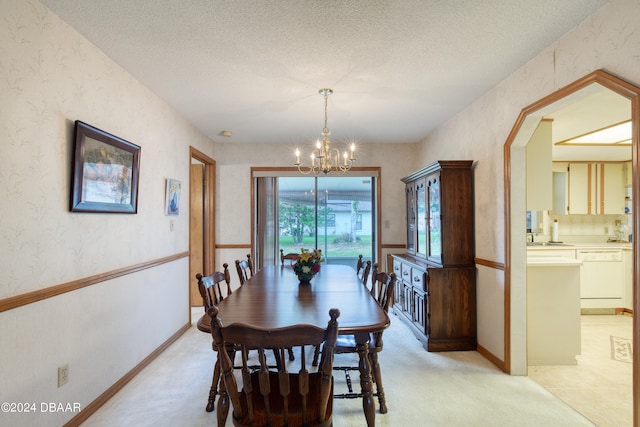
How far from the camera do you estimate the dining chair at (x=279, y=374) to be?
52.9 inches

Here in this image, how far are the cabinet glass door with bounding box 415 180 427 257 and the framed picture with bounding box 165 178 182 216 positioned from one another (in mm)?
2793

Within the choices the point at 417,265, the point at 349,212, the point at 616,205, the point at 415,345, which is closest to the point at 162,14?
the point at 417,265

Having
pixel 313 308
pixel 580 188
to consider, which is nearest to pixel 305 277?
pixel 313 308

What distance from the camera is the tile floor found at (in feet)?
7.57

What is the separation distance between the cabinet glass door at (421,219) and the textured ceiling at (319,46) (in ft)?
3.13

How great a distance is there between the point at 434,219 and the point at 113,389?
10.6 feet

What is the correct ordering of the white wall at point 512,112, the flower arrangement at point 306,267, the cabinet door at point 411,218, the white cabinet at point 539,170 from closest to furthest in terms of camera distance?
1. the white wall at point 512,112
2. the flower arrangement at point 306,267
3. the white cabinet at point 539,170
4. the cabinet door at point 411,218

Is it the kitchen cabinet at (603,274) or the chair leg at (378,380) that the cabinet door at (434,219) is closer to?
the chair leg at (378,380)

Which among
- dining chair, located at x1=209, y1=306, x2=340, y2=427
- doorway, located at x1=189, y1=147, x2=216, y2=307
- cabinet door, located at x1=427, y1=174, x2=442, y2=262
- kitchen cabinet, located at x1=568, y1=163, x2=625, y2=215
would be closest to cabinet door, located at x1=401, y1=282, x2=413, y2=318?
cabinet door, located at x1=427, y1=174, x2=442, y2=262

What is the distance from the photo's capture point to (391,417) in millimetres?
2254

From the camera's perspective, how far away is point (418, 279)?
371 cm

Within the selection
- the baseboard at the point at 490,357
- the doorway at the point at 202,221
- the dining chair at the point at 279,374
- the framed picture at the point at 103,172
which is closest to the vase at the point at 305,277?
the dining chair at the point at 279,374

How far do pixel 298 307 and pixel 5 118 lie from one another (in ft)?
5.94

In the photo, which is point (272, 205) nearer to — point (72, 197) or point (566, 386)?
point (72, 197)
